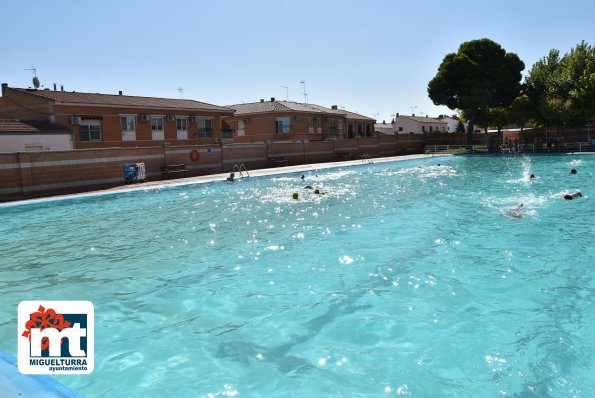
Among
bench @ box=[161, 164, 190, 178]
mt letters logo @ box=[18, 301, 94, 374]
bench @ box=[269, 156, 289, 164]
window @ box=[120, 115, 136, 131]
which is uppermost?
window @ box=[120, 115, 136, 131]

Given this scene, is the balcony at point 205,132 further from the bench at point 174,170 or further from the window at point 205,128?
the bench at point 174,170

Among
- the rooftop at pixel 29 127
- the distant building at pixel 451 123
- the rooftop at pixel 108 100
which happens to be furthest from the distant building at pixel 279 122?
the distant building at pixel 451 123

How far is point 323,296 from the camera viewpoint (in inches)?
293

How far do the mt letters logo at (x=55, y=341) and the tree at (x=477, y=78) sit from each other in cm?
4558

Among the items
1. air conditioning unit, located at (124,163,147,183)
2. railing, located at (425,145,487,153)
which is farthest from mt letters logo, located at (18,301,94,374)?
railing, located at (425,145,487,153)

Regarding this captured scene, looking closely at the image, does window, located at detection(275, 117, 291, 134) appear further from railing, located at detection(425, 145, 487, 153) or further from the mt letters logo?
the mt letters logo

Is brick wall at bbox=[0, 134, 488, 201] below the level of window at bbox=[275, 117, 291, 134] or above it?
below

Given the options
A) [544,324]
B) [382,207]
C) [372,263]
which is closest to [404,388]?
[544,324]

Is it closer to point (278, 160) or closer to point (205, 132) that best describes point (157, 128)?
point (205, 132)

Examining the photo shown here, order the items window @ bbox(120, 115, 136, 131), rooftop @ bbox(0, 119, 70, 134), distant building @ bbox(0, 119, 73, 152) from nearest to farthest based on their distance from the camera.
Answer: distant building @ bbox(0, 119, 73, 152), rooftop @ bbox(0, 119, 70, 134), window @ bbox(120, 115, 136, 131)

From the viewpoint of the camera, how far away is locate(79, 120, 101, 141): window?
30.0 meters

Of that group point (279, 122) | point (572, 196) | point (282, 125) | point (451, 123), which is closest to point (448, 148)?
point (282, 125)

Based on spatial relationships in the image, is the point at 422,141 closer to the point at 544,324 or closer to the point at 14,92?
the point at 14,92

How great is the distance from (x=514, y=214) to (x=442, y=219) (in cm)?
210
